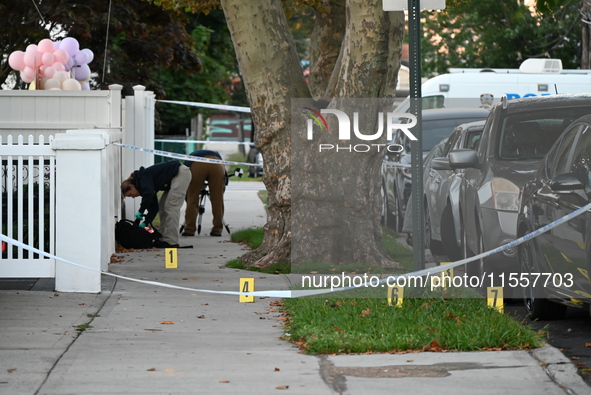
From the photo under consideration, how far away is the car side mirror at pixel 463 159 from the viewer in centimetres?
1062

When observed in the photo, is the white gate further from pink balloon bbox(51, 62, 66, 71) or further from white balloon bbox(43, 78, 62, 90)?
pink balloon bbox(51, 62, 66, 71)

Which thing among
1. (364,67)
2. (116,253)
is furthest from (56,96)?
(364,67)

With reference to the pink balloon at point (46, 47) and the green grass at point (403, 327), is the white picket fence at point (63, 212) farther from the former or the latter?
the pink balloon at point (46, 47)

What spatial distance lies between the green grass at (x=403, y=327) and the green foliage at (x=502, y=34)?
25.0m

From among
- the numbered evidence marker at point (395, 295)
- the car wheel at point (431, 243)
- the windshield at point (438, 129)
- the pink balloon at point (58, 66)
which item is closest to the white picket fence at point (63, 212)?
the numbered evidence marker at point (395, 295)

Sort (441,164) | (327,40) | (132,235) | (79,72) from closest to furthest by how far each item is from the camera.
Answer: (441,164) < (132,235) < (327,40) < (79,72)

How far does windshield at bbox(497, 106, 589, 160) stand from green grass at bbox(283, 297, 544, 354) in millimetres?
2287

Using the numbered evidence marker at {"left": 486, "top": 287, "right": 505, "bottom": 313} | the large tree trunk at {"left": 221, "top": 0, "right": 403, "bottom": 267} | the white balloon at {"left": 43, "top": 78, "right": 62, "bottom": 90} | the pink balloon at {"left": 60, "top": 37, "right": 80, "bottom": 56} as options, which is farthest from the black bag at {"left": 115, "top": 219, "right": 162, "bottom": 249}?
the numbered evidence marker at {"left": 486, "top": 287, "right": 505, "bottom": 313}

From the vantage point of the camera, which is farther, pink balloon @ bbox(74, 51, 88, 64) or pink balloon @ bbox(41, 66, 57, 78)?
pink balloon @ bbox(74, 51, 88, 64)

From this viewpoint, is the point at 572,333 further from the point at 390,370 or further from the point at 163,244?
the point at 163,244

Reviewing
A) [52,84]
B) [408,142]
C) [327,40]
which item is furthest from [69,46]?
[408,142]

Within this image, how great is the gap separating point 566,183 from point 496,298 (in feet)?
4.52

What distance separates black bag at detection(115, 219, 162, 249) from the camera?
548 inches

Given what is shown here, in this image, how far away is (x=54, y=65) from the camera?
17.7 metres
